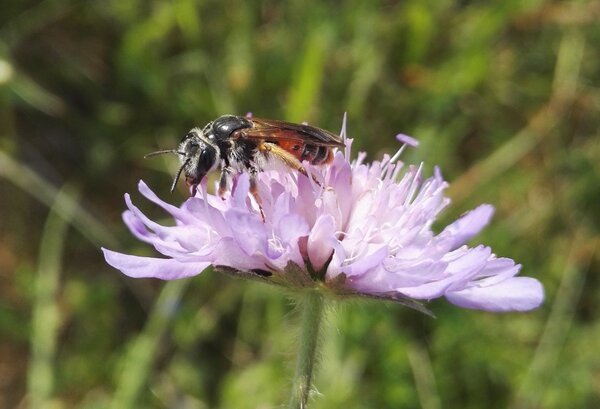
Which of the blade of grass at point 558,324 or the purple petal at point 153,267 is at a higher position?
the blade of grass at point 558,324

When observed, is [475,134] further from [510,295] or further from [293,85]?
Answer: [510,295]

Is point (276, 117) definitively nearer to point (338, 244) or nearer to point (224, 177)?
point (224, 177)

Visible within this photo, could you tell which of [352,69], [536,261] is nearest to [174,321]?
[352,69]

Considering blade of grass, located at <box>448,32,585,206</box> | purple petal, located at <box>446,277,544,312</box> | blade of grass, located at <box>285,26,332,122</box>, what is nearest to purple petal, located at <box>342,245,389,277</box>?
purple petal, located at <box>446,277,544,312</box>

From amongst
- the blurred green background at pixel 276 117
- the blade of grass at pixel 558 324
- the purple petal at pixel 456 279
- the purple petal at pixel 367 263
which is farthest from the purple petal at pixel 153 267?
the blade of grass at pixel 558 324

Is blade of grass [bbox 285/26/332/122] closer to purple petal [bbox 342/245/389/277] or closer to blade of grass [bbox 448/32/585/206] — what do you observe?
blade of grass [bbox 448/32/585/206]

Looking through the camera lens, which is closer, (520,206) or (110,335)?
(110,335)

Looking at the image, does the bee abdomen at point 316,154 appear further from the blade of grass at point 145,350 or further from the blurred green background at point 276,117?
the blade of grass at point 145,350
